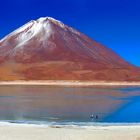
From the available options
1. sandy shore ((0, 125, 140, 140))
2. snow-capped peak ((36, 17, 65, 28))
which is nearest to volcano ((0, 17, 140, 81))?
snow-capped peak ((36, 17, 65, 28))

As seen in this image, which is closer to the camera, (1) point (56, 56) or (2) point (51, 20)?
(1) point (56, 56)

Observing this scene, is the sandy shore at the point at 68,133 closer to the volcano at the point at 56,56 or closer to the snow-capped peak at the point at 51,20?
the volcano at the point at 56,56

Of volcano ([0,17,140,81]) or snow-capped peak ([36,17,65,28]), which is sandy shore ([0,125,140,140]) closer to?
volcano ([0,17,140,81])

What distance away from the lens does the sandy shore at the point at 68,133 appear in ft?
51.6

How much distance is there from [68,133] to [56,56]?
133 m

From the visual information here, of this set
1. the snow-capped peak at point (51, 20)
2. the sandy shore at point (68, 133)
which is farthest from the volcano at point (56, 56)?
the sandy shore at point (68, 133)

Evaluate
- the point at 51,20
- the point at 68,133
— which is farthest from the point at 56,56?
the point at 68,133

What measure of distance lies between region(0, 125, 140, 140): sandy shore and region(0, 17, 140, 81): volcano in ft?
297

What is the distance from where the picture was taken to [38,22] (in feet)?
595

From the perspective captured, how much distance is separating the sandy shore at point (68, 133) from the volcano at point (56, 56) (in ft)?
297

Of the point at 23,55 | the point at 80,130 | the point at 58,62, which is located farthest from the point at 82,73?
the point at 80,130

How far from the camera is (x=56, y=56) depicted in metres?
149

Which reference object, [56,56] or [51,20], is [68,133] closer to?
[56,56]

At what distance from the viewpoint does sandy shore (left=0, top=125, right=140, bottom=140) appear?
620 inches
